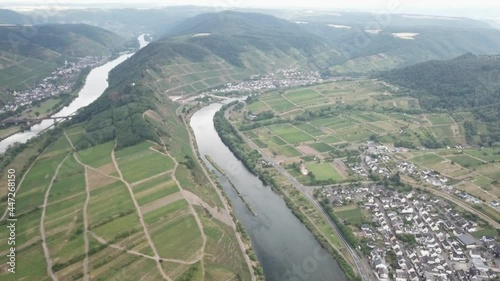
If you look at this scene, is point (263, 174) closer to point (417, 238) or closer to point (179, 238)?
point (179, 238)

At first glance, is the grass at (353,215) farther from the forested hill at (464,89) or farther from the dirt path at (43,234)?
the forested hill at (464,89)

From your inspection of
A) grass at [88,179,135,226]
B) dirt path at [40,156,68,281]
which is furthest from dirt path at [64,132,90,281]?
dirt path at [40,156,68,281]

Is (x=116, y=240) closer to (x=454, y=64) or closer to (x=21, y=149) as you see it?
(x=21, y=149)

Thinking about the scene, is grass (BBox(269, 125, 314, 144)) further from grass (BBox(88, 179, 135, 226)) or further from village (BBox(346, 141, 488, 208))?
grass (BBox(88, 179, 135, 226))

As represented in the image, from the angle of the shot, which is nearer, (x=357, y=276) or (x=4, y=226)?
(x=357, y=276)

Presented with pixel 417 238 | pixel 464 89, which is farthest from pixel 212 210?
pixel 464 89

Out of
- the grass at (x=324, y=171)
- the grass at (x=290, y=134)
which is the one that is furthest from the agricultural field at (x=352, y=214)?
the grass at (x=290, y=134)

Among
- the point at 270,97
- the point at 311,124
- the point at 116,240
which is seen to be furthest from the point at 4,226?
the point at 270,97
